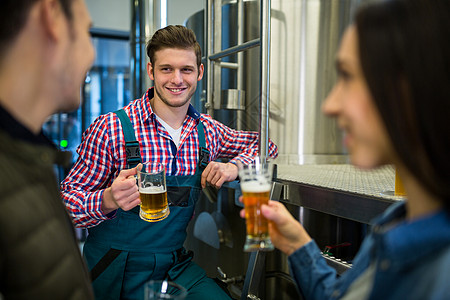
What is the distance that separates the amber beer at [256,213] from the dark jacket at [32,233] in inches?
18.7

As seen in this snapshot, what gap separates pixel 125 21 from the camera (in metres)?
5.04

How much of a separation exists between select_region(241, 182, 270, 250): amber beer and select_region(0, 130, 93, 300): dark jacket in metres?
0.48

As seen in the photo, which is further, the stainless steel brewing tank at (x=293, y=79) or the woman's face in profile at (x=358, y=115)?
the stainless steel brewing tank at (x=293, y=79)

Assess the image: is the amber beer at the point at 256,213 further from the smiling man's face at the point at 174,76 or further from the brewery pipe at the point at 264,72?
the smiling man's face at the point at 174,76

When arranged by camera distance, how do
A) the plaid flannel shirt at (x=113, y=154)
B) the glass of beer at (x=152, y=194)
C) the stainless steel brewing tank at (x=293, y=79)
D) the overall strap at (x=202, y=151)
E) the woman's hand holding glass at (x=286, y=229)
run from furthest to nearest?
the stainless steel brewing tank at (x=293, y=79) → the overall strap at (x=202, y=151) → the plaid flannel shirt at (x=113, y=154) → the glass of beer at (x=152, y=194) → the woman's hand holding glass at (x=286, y=229)

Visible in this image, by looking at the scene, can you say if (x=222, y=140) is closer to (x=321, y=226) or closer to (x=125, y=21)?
(x=321, y=226)

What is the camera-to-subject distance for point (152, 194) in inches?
58.7

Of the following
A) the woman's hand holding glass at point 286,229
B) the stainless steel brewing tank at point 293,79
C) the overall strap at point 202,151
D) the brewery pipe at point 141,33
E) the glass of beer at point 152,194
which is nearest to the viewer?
the woman's hand holding glass at point 286,229

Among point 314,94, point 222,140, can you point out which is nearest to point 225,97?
point 222,140

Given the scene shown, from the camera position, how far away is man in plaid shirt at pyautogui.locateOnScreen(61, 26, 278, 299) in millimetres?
1696

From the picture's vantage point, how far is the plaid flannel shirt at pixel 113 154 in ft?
5.54

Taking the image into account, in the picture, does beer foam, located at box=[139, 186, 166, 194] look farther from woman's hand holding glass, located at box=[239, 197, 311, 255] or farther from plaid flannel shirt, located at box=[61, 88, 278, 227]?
woman's hand holding glass, located at box=[239, 197, 311, 255]

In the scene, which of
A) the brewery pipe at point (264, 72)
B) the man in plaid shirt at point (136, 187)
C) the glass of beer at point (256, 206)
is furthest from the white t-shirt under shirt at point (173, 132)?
the glass of beer at point (256, 206)

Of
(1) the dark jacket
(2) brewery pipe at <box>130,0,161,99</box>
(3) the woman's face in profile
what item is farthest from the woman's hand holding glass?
(2) brewery pipe at <box>130,0,161,99</box>
